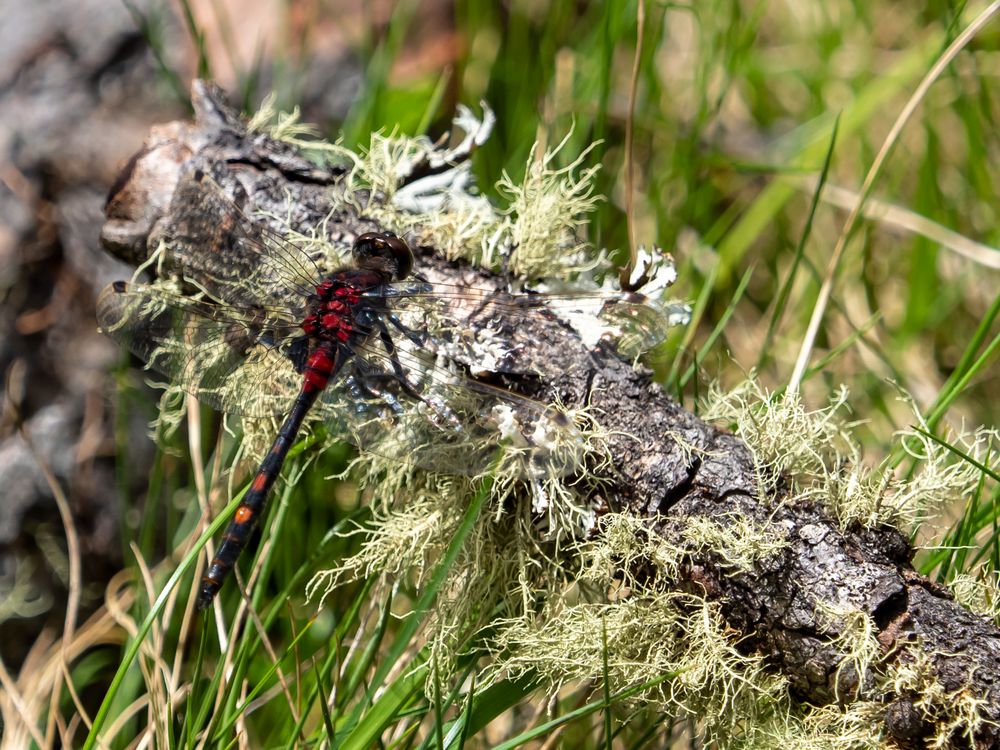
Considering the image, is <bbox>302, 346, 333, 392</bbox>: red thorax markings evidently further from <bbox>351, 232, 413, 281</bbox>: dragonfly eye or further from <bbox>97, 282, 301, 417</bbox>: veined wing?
<bbox>351, 232, 413, 281</bbox>: dragonfly eye

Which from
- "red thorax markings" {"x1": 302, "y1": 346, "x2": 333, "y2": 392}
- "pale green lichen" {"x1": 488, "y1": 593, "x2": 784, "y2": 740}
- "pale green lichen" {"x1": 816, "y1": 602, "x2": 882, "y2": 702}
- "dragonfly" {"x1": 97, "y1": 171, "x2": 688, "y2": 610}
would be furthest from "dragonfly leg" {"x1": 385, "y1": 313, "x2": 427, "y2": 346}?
"pale green lichen" {"x1": 816, "y1": 602, "x2": 882, "y2": 702}

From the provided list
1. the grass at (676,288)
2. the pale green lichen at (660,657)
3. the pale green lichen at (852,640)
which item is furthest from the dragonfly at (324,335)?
the pale green lichen at (852,640)

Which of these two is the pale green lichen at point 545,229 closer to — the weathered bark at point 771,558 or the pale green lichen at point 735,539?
the weathered bark at point 771,558

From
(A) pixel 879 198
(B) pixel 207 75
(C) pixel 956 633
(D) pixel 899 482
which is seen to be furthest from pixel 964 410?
(B) pixel 207 75

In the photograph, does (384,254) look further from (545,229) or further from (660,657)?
(660,657)

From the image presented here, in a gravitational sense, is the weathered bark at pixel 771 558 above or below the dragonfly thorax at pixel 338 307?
below

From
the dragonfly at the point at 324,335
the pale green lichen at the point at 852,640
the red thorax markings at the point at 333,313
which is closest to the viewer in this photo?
the pale green lichen at the point at 852,640

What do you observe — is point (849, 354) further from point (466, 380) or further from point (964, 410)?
point (466, 380)

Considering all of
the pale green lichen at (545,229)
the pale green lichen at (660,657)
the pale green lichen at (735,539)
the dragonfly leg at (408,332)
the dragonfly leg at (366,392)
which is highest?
the pale green lichen at (545,229)
